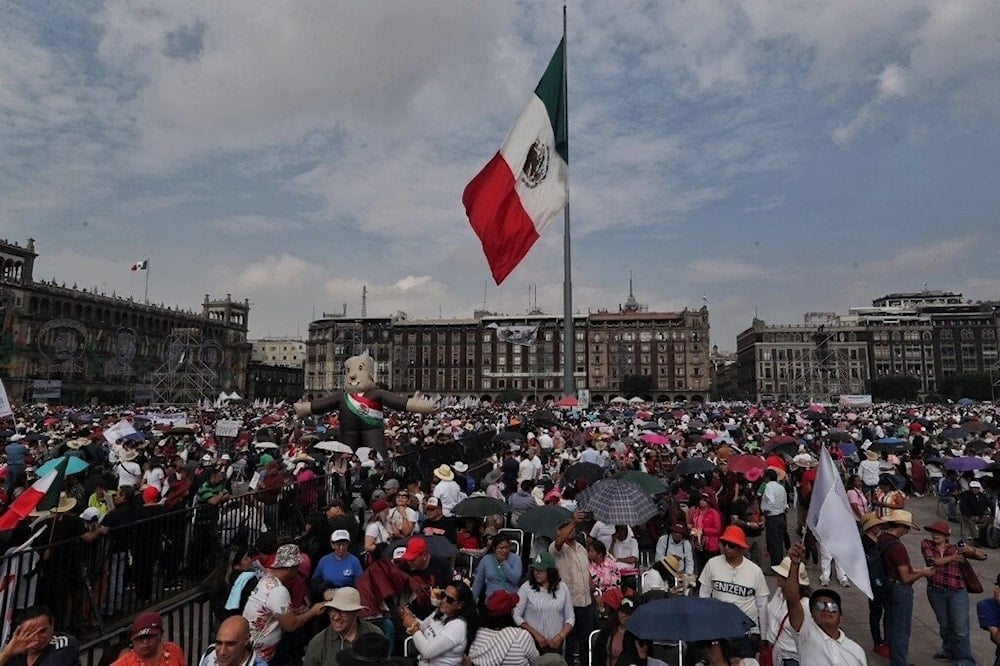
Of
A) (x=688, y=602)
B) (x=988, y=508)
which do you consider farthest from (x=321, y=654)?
(x=988, y=508)

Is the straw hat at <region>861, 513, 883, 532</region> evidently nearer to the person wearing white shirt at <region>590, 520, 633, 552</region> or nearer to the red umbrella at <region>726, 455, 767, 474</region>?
the person wearing white shirt at <region>590, 520, 633, 552</region>

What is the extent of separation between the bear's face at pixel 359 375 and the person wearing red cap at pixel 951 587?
35.1 ft

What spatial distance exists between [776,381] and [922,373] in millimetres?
22377

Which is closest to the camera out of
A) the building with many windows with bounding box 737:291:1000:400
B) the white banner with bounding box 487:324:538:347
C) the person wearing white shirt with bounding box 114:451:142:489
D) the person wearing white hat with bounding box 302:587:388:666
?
the person wearing white hat with bounding box 302:587:388:666

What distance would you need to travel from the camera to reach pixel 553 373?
329ft

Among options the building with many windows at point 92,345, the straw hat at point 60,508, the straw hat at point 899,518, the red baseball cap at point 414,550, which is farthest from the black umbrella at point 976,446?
the building with many windows at point 92,345

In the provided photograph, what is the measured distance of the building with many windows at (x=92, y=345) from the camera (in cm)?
6975

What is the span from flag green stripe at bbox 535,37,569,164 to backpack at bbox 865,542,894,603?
466 inches

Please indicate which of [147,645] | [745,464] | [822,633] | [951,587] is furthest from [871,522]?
[147,645]

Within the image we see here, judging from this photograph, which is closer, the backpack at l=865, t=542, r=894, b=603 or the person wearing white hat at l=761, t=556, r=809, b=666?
the person wearing white hat at l=761, t=556, r=809, b=666

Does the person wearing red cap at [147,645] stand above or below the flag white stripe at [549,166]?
below

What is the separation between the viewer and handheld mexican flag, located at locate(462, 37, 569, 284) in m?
14.1

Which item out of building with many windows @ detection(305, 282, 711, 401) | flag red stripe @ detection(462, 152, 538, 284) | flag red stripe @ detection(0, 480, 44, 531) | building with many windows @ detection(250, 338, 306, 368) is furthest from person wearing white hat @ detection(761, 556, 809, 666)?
building with many windows @ detection(250, 338, 306, 368)

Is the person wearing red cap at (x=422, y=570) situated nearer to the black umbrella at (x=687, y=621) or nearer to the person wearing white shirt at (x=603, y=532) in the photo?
the black umbrella at (x=687, y=621)
